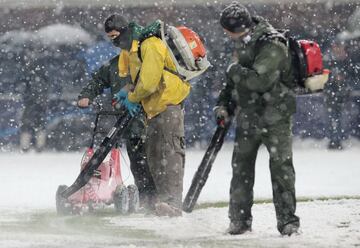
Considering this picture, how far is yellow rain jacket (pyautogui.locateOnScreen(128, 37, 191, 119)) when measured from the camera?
27.5 feet

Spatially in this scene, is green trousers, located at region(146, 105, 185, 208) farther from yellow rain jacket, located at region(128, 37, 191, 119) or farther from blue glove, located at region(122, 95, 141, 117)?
blue glove, located at region(122, 95, 141, 117)

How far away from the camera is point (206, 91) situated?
1673 centimetres

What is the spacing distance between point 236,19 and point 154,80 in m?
1.48

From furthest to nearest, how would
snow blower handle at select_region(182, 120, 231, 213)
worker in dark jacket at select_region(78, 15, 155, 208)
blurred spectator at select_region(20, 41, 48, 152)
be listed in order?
blurred spectator at select_region(20, 41, 48, 152) < worker in dark jacket at select_region(78, 15, 155, 208) < snow blower handle at select_region(182, 120, 231, 213)

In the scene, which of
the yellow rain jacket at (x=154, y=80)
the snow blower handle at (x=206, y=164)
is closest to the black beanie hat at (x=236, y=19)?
the snow blower handle at (x=206, y=164)

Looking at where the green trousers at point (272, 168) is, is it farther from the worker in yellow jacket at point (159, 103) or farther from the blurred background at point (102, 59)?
the blurred background at point (102, 59)

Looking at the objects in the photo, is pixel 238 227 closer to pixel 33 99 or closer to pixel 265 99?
pixel 265 99

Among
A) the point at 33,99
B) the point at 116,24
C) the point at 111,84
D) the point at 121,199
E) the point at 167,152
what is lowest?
the point at 121,199


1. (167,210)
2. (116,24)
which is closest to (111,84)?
(116,24)

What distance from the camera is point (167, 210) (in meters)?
8.56

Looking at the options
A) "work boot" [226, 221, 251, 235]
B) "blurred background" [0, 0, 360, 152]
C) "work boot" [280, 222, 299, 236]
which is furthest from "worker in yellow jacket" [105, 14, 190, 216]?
"blurred background" [0, 0, 360, 152]

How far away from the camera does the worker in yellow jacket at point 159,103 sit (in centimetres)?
845

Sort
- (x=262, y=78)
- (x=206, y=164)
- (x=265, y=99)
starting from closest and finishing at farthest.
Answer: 1. (x=262, y=78)
2. (x=265, y=99)
3. (x=206, y=164)

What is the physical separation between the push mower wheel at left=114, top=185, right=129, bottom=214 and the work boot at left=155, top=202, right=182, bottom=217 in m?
0.57
